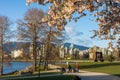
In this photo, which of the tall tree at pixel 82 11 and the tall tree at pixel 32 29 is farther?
the tall tree at pixel 32 29

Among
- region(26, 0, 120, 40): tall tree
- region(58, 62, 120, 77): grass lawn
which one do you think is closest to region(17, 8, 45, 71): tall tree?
region(58, 62, 120, 77): grass lawn

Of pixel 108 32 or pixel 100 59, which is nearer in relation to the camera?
pixel 108 32

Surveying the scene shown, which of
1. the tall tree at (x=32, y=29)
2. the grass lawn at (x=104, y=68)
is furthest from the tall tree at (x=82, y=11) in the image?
the tall tree at (x=32, y=29)

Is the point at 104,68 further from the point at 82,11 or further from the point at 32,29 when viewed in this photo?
the point at 82,11

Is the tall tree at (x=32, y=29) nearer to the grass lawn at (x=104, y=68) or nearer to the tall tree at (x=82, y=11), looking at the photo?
the grass lawn at (x=104, y=68)

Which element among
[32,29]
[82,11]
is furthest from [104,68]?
[82,11]

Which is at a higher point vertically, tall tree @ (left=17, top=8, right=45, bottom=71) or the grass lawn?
tall tree @ (left=17, top=8, right=45, bottom=71)

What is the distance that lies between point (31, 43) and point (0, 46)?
5.90 m

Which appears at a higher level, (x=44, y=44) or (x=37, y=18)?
(x=37, y=18)

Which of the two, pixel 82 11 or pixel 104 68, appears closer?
pixel 82 11

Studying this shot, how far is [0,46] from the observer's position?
6969cm

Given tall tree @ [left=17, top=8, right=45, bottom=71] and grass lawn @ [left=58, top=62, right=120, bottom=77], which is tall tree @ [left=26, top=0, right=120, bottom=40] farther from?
tall tree @ [left=17, top=8, right=45, bottom=71]

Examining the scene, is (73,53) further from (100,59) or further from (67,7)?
(67,7)

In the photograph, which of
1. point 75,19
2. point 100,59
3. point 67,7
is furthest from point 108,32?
point 100,59
